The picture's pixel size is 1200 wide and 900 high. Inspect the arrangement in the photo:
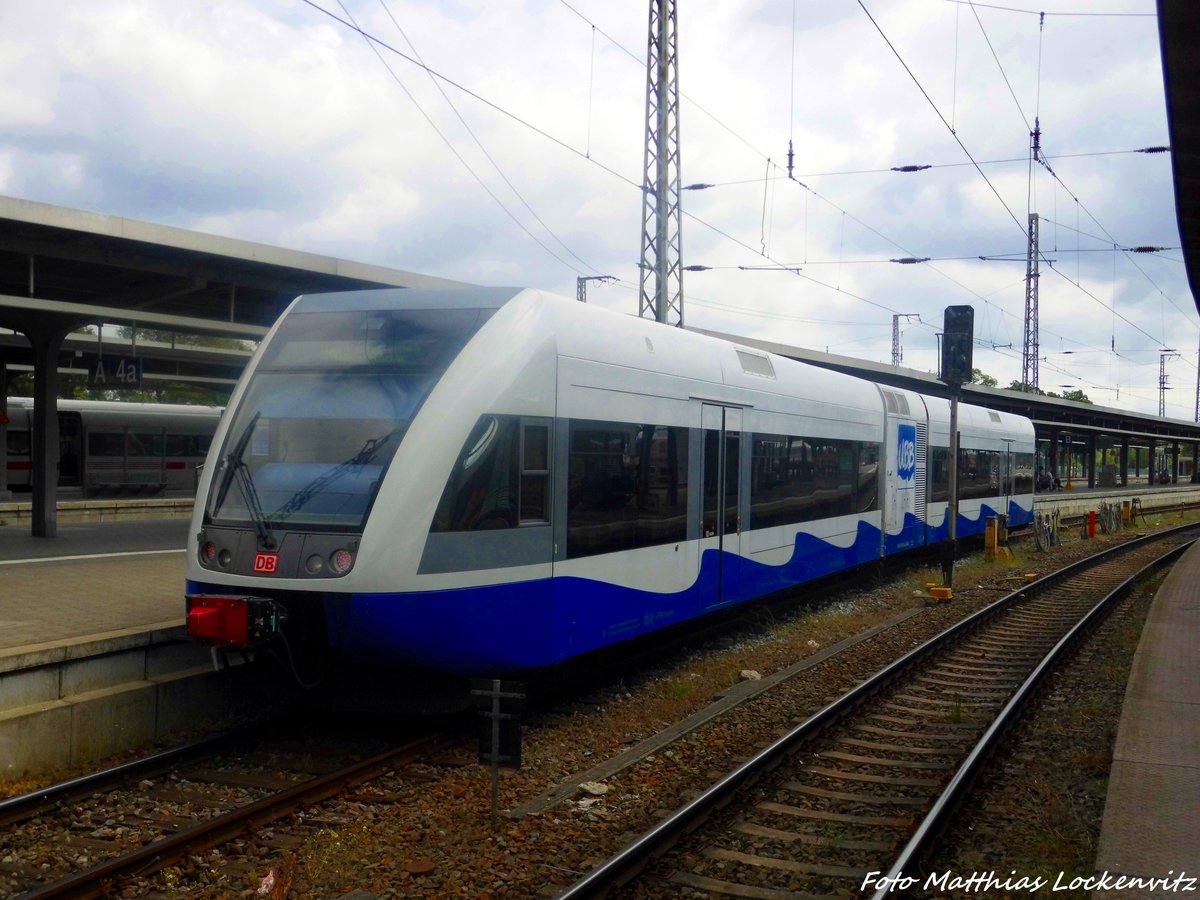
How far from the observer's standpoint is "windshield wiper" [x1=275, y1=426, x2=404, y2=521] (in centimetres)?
709

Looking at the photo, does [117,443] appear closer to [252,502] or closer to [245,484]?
[245,484]

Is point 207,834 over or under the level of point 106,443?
under

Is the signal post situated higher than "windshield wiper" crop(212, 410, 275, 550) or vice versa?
the signal post

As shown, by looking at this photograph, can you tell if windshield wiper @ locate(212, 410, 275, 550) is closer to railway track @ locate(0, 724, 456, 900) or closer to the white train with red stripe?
railway track @ locate(0, 724, 456, 900)

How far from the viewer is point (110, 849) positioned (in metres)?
5.71

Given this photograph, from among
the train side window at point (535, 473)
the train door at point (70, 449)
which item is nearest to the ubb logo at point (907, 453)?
the train side window at point (535, 473)

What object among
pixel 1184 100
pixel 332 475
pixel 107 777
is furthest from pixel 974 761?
pixel 107 777

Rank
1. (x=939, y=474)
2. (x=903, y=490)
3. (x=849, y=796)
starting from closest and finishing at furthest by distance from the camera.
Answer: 1. (x=849, y=796)
2. (x=903, y=490)
3. (x=939, y=474)

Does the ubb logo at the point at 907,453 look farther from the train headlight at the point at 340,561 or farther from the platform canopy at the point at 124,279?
the train headlight at the point at 340,561

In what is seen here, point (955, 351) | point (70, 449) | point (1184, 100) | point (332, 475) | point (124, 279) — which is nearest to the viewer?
point (1184, 100)

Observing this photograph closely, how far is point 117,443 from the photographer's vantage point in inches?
1220

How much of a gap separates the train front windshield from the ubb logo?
1152cm

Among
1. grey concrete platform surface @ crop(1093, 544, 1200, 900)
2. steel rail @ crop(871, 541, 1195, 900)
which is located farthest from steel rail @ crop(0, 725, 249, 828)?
grey concrete platform surface @ crop(1093, 544, 1200, 900)

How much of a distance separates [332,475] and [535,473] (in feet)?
4.49
